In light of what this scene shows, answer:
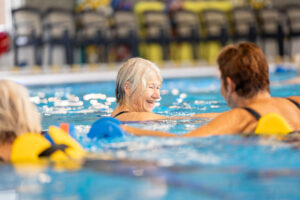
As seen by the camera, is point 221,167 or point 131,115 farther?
point 131,115

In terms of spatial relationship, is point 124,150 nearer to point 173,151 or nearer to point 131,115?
point 173,151

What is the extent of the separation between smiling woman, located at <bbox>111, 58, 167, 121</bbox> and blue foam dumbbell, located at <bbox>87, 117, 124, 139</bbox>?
515 mm

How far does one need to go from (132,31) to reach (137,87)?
7.93 m

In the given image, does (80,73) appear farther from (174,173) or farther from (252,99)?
(174,173)

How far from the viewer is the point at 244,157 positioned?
2492mm

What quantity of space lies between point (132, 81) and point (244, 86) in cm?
98

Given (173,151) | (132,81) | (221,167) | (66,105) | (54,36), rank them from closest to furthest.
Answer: (221,167), (173,151), (132,81), (66,105), (54,36)

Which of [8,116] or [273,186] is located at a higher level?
[8,116]

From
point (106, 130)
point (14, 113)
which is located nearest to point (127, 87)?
point (106, 130)

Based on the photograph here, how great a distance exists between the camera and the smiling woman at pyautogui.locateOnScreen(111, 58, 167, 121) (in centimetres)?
349

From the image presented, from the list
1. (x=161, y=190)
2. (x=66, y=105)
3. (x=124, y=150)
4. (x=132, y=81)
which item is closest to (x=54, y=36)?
(x=66, y=105)

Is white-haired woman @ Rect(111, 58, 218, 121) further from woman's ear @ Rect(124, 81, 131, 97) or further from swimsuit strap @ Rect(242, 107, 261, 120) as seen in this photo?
swimsuit strap @ Rect(242, 107, 261, 120)

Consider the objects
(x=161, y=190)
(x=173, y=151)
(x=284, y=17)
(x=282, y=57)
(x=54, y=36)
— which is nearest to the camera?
(x=161, y=190)

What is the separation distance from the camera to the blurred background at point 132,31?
11133 millimetres
